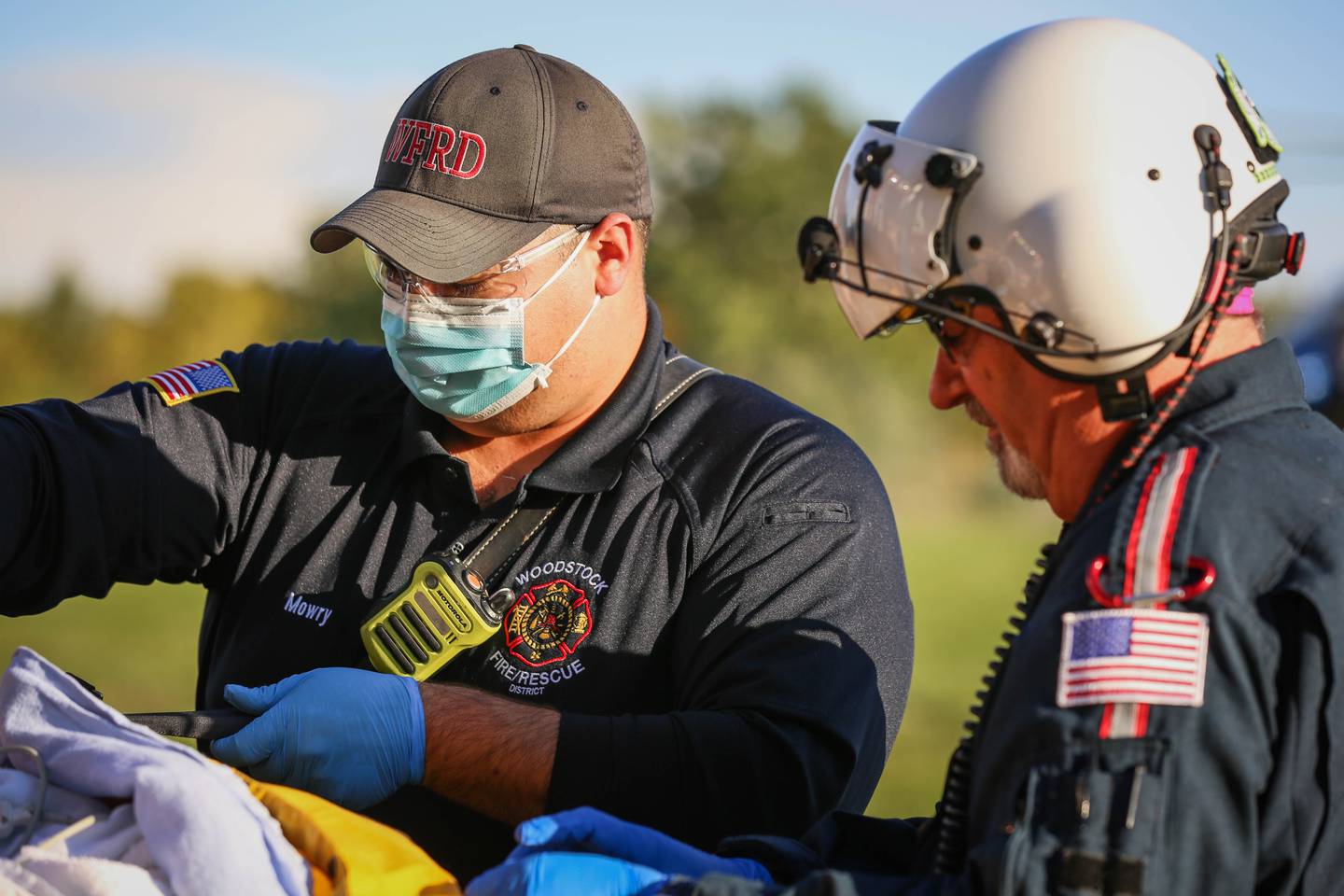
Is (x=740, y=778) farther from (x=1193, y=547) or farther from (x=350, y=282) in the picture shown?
(x=350, y=282)

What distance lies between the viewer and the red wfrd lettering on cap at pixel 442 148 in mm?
3227

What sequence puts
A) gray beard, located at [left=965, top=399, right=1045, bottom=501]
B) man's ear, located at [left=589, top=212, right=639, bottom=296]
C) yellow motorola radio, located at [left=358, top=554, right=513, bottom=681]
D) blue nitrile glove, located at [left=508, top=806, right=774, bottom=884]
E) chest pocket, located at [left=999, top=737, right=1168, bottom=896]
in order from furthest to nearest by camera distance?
man's ear, located at [left=589, top=212, right=639, bottom=296], yellow motorola radio, located at [left=358, top=554, right=513, bottom=681], gray beard, located at [left=965, top=399, right=1045, bottom=501], blue nitrile glove, located at [left=508, top=806, right=774, bottom=884], chest pocket, located at [left=999, top=737, right=1168, bottom=896]

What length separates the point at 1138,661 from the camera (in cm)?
177

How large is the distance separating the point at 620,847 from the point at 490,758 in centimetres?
60

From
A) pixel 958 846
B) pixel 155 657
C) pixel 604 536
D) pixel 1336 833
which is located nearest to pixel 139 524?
pixel 604 536

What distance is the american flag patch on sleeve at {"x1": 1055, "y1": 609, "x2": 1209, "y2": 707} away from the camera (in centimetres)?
175

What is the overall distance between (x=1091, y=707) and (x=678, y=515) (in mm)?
1398

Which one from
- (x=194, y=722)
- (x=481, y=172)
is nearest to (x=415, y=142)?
(x=481, y=172)

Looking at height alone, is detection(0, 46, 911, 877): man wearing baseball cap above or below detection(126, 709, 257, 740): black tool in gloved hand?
above

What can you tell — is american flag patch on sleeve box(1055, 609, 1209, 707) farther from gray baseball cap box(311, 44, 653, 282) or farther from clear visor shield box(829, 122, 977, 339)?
gray baseball cap box(311, 44, 653, 282)

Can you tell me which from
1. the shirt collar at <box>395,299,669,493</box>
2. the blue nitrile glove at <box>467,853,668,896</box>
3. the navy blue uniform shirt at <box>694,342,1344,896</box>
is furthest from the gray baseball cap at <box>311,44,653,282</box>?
the navy blue uniform shirt at <box>694,342,1344,896</box>

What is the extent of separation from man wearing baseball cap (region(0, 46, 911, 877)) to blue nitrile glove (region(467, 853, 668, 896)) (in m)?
0.59

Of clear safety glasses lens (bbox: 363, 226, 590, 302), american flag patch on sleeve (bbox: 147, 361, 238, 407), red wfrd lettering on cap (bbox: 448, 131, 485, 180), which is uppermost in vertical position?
red wfrd lettering on cap (bbox: 448, 131, 485, 180)

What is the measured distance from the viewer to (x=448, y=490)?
324cm
